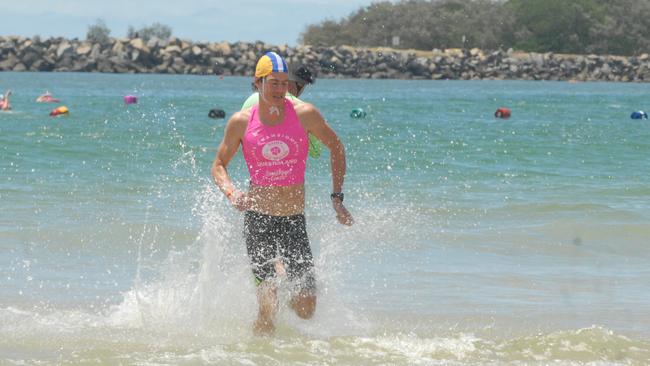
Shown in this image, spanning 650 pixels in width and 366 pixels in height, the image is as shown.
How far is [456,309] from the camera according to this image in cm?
822

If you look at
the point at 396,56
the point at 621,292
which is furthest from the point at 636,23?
the point at 621,292

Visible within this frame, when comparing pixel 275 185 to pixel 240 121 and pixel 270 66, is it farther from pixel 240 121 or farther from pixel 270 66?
pixel 270 66

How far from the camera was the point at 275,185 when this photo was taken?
22.2 ft

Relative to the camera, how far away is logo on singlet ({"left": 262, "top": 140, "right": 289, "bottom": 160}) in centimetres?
668

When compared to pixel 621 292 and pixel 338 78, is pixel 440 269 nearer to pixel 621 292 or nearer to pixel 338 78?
pixel 621 292

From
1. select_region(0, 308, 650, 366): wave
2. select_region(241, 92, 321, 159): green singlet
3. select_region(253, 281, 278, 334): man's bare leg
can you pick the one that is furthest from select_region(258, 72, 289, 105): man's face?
select_region(0, 308, 650, 366): wave

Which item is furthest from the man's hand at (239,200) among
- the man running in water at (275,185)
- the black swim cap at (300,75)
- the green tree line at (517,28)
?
the green tree line at (517,28)

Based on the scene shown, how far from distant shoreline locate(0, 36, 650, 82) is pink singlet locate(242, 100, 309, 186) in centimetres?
7876

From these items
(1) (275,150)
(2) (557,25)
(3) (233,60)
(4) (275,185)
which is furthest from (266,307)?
(2) (557,25)

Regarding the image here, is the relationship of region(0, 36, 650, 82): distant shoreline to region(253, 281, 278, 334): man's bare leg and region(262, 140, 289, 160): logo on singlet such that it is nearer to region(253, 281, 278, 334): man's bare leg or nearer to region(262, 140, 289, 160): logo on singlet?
region(253, 281, 278, 334): man's bare leg

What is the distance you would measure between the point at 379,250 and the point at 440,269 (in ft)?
2.55

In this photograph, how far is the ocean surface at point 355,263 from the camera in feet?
23.0

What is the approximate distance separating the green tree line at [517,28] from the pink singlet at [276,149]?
333ft

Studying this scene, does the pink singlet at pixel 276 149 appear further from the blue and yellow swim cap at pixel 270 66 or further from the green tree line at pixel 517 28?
the green tree line at pixel 517 28
